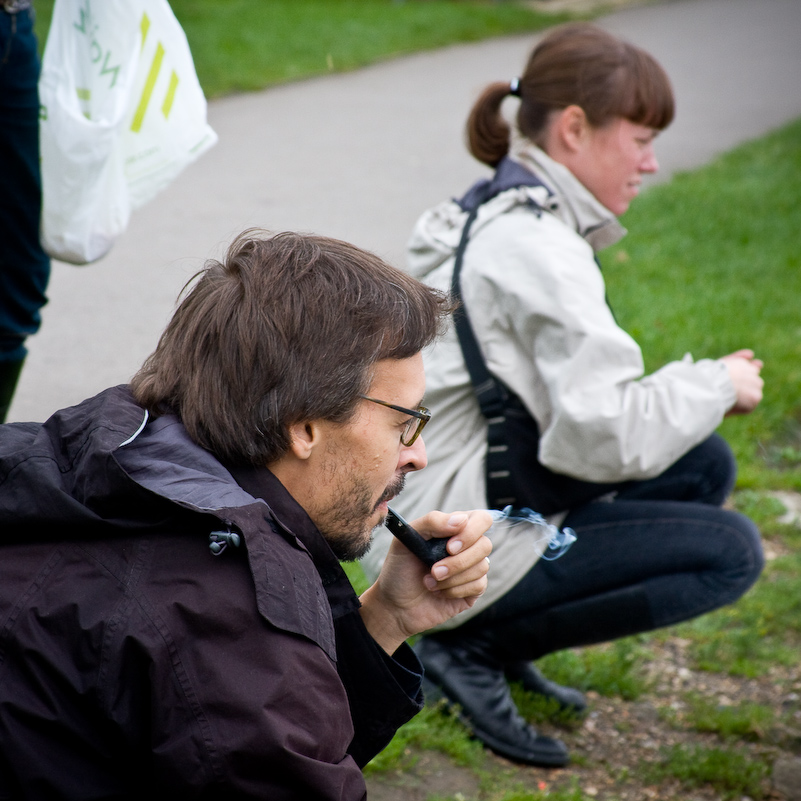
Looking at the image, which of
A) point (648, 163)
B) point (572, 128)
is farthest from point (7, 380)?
point (648, 163)

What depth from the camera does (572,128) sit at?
115 inches

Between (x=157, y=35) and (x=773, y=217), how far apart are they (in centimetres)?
621

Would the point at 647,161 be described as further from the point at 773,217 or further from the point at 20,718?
the point at 773,217

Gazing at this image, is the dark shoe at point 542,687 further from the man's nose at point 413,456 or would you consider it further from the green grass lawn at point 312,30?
the green grass lawn at point 312,30

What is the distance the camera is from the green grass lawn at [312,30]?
9648 mm

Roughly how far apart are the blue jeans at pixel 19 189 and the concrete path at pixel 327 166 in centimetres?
61

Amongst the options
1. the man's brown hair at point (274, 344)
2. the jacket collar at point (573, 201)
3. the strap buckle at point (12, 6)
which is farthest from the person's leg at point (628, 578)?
the strap buckle at point (12, 6)

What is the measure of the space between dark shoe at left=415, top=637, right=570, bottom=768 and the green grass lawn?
6.99 meters

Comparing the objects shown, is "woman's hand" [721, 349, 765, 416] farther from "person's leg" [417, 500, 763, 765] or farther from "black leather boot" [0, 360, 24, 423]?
"black leather boot" [0, 360, 24, 423]

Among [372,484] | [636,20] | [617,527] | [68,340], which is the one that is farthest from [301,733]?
[636,20]

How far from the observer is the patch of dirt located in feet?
8.71

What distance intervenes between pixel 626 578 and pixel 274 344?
1569 mm

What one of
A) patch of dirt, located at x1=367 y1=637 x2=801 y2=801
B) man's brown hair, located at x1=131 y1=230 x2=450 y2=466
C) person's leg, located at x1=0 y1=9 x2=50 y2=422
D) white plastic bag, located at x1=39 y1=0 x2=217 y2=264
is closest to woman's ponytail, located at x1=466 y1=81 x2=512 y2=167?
white plastic bag, located at x1=39 y1=0 x2=217 y2=264

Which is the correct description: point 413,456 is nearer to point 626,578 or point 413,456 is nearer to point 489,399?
point 489,399
